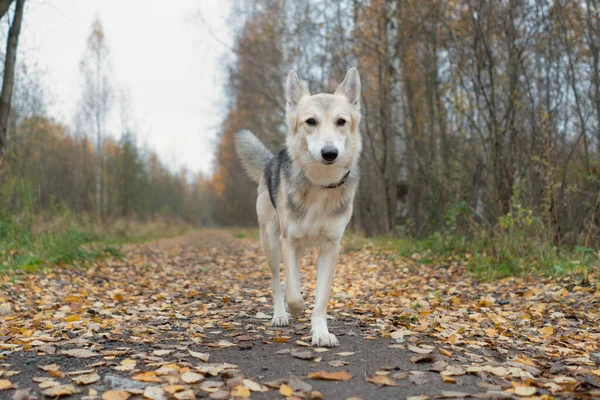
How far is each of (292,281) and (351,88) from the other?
1.74 m

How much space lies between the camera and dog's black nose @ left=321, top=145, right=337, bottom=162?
346 centimetres

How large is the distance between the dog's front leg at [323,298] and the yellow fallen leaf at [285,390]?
0.92 meters

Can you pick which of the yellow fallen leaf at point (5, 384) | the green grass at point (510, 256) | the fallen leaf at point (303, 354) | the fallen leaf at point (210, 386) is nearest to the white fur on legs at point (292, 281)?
the fallen leaf at point (303, 354)

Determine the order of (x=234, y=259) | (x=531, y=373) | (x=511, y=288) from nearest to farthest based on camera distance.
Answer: (x=531, y=373) < (x=511, y=288) < (x=234, y=259)

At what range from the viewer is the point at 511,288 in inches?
229

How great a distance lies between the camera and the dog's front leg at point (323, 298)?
349 centimetres

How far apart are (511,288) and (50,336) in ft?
16.3

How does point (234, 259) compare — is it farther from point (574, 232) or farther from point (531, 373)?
point (531, 373)

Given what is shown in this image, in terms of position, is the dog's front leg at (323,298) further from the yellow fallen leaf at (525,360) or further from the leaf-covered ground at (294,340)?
the yellow fallen leaf at (525,360)

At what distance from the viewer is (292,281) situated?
151 inches

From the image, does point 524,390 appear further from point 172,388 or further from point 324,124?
point 324,124

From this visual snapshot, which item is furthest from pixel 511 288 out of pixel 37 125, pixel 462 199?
pixel 37 125

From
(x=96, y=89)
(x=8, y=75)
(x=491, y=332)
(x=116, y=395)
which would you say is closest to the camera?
(x=116, y=395)

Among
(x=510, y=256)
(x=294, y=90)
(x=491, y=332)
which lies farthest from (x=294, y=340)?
(x=510, y=256)
